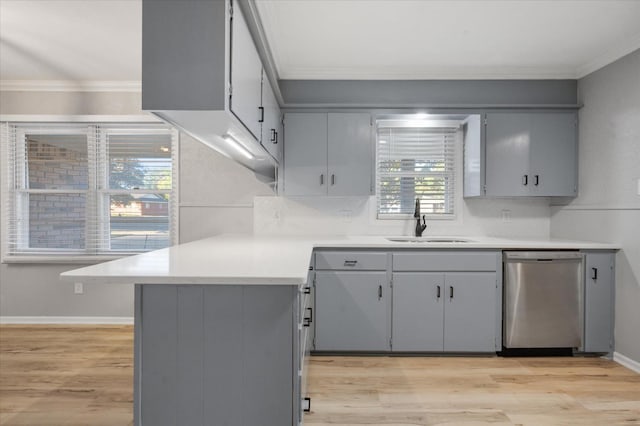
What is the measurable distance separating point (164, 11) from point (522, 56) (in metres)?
2.81

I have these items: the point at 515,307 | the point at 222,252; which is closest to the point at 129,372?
the point at 222,252

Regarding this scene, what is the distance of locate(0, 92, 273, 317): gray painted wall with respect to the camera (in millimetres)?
3648

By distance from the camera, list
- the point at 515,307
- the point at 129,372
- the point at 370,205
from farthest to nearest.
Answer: the point at 370,205, the point at 515,307, the point at 129,372

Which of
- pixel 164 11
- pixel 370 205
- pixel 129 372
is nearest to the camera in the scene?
pixel 164 11

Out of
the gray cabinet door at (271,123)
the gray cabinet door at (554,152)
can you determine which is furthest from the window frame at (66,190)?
the gray cabinet door at (554,152)

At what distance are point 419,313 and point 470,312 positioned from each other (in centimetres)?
40

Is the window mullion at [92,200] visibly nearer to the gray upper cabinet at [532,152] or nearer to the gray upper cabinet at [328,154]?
the gray upper cabinet at [328,154]

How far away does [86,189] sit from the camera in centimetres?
375

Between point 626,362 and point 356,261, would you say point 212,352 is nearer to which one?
point 356,261

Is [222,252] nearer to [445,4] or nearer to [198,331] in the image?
[198,331]

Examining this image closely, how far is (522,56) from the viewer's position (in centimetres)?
303

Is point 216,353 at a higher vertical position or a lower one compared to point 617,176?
lower

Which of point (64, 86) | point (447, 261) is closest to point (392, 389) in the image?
point (447, 261)

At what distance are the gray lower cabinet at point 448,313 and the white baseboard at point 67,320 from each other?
2.71 metres
